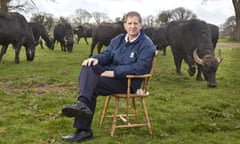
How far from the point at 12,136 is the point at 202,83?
677cm

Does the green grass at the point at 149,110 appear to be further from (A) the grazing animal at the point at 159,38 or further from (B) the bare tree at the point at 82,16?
(B) the bare tree at the point at 82,16

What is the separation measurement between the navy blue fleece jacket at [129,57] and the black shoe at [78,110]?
2.37 feet

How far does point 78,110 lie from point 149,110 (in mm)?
2673

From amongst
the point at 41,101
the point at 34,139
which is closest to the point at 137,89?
the point at 34,139

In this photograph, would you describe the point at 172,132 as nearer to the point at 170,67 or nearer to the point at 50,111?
the point at 50,111

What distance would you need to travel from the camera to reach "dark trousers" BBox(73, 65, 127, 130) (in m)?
4.87

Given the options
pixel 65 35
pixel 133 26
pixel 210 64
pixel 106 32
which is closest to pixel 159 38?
pixel 106 32

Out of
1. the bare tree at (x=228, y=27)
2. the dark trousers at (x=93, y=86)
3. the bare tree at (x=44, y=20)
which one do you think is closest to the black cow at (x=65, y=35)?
the dark trousers at (x=93, y=86)

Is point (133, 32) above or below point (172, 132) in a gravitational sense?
above

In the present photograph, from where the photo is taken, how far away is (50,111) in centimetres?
686

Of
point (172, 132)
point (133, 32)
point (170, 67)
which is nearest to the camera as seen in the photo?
point (133, 32)

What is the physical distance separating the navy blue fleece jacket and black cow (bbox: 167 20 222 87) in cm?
490

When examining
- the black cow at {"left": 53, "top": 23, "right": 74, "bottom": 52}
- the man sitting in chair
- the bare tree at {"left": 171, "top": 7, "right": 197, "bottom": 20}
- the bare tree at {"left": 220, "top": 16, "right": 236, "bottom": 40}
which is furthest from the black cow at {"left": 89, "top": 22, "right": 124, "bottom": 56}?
the bare tree at {"left": 171, "top": 7, "right": 197, "bottom": 20}

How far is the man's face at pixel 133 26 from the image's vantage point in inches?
205
